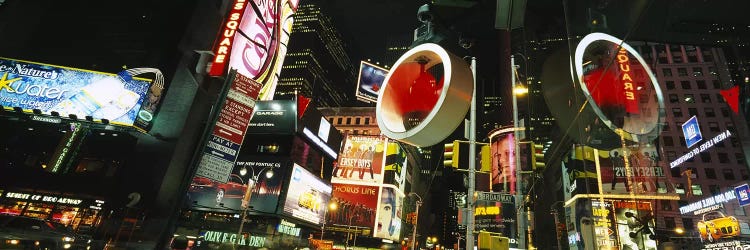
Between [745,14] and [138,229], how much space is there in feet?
57.3

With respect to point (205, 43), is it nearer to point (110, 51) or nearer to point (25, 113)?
point (110, 51)

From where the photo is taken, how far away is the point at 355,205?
46.1 metres

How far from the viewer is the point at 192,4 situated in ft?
56.4

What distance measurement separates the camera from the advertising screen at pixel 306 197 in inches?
1040

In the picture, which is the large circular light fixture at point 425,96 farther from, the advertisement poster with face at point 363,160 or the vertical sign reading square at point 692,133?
the advertisement poster with face at point 363,160

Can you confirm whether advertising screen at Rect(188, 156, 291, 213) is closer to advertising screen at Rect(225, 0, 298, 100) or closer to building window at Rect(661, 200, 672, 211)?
advertising screen at Rect(225, 0, 298, 100)

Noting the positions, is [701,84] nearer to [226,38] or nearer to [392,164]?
[226,38]

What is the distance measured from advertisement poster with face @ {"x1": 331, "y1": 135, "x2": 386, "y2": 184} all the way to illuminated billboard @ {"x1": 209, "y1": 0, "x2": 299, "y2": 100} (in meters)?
26.6

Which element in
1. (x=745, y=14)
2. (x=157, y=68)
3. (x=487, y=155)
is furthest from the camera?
(x=157, y=68)

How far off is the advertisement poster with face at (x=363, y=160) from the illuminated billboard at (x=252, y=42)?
26.6 meters

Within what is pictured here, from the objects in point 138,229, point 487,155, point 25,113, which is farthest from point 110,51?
point 487,155

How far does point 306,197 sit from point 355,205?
1874cm

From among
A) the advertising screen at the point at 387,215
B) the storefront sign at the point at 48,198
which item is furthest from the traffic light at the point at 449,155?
the advertising screen at the point at 387,215

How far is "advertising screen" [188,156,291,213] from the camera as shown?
2558cm
